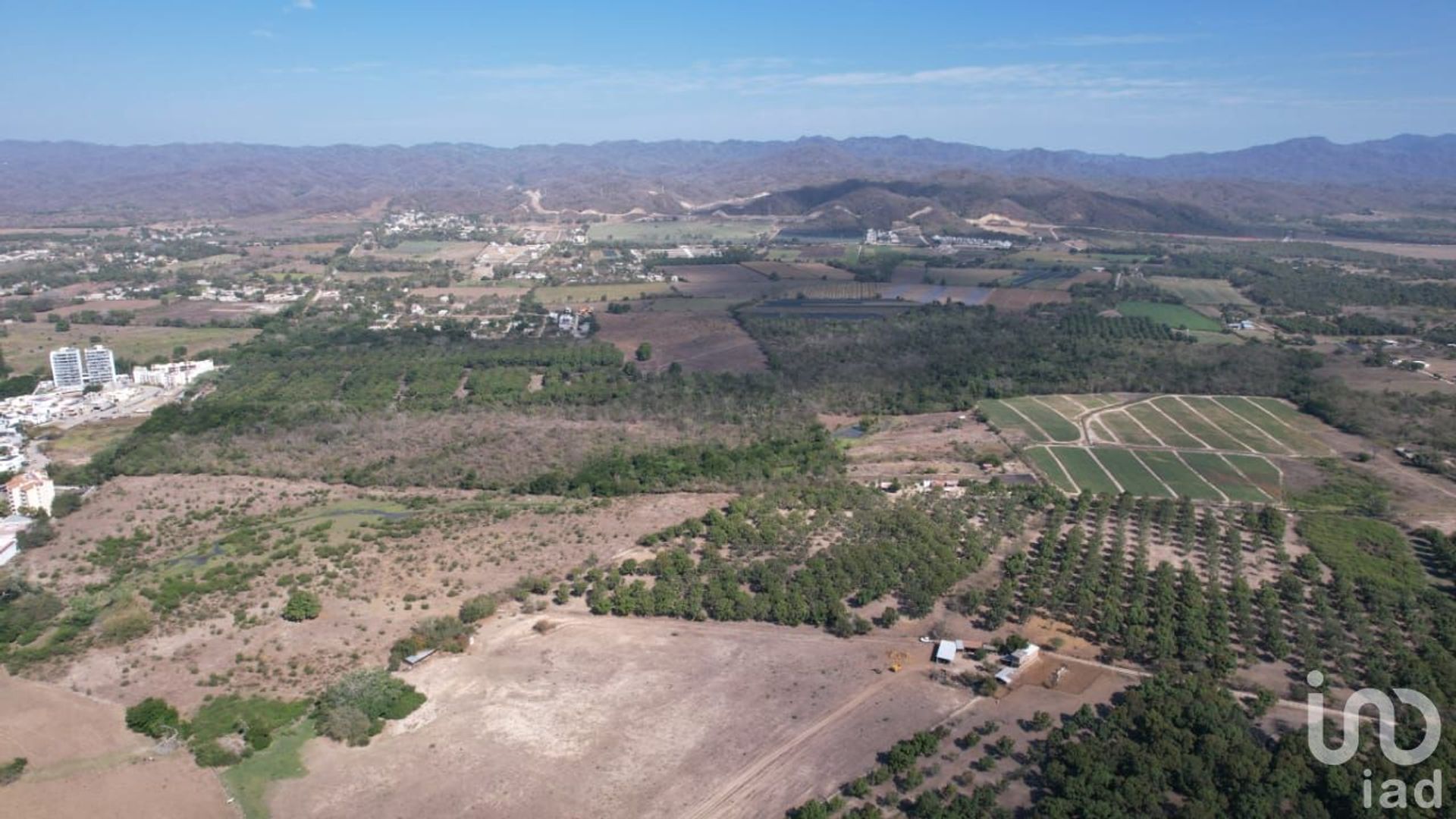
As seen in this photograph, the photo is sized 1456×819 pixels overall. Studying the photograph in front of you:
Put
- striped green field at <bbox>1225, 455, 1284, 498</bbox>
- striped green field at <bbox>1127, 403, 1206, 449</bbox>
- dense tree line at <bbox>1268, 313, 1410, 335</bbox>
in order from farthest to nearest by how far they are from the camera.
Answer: dense tree line at <bbox>1268, 313, 1410, 335</bbox>, striped green field at <bbox>1127, 403, 1206, 449</bbox>, striped green field at <bbox>1225, 455, 1284, 498</bbox>

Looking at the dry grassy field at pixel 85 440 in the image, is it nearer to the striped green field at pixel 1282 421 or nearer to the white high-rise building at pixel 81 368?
the white high-rise building at pixel 81 368

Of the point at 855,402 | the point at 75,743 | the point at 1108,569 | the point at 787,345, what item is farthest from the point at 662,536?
the point at 787,345

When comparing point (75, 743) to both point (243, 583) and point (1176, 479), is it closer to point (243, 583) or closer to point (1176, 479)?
point (243, 583)

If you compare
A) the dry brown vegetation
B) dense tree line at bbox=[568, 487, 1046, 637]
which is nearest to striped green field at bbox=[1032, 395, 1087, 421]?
dense tree line at bbox=[568, 487, 1046, 637]

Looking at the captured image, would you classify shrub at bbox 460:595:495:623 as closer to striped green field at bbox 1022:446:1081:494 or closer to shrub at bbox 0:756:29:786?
shrub at bbox 0:756:29:786

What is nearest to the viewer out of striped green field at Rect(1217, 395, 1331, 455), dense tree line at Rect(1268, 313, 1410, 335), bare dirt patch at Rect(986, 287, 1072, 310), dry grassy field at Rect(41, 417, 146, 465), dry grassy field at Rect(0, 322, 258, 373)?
dry grassy field at Rect(41, 417, 146, 465)

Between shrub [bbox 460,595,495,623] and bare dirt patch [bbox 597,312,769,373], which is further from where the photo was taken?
bare dirt patch [bbox 597,312,769,373]

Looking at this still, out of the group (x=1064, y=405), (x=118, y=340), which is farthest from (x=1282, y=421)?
(x=118, y=340)
